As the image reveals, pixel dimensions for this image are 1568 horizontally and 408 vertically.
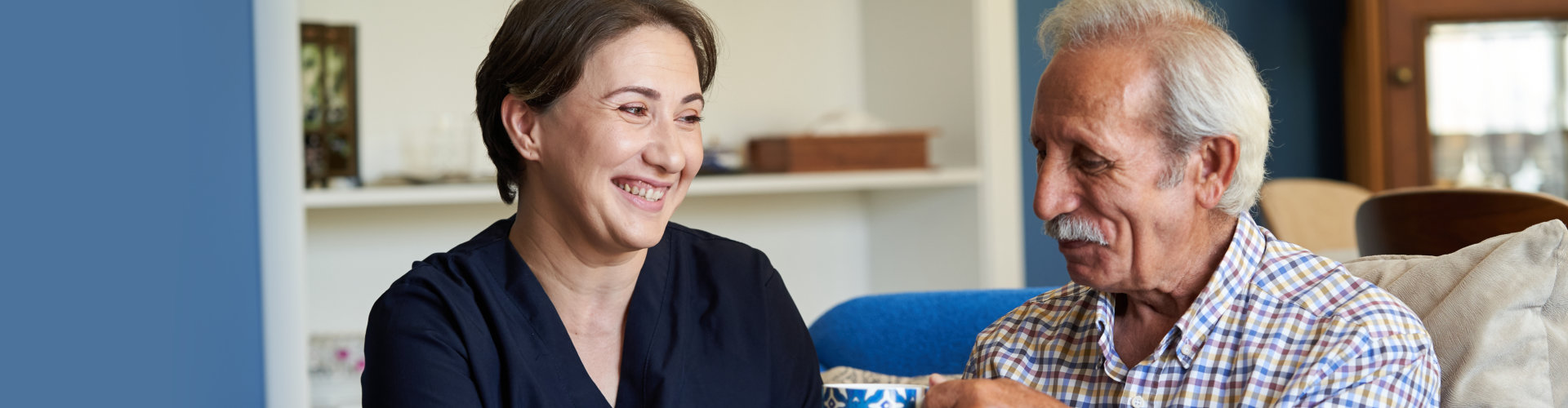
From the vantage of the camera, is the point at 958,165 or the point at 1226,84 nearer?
the point at 1226,84

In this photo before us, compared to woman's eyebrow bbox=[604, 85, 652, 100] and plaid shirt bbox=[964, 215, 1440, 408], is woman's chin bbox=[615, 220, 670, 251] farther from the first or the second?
plaid shirt bbox=[964, 215, 1440, 408]

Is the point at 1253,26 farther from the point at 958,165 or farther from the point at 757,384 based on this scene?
the point at 757,384

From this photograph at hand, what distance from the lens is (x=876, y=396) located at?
969 millimetres

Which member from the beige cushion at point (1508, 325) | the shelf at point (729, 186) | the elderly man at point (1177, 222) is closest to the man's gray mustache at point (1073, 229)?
the elderly man at point (1177, 222)

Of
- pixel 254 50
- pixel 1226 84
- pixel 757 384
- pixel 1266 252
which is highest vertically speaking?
pixel 254 50

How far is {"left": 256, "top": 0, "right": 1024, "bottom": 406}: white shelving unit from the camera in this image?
3029 millimetres

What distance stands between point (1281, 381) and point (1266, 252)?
15 centimetres

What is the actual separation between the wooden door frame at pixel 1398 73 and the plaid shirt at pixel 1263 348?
9.01 feet

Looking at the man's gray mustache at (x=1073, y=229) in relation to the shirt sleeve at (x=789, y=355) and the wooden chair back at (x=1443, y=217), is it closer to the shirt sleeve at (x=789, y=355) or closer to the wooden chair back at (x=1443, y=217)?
the shirt sleeve at (x=789, y=355)

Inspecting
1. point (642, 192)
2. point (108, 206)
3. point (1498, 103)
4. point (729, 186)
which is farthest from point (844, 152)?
point (108, 206)

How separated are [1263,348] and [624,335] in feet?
2.11

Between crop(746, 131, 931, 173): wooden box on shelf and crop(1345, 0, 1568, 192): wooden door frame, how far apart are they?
143 centimetres

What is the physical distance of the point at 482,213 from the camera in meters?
3.17

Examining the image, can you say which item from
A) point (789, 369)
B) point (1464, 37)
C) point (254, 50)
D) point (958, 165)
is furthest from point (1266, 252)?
point (1464, 37)
